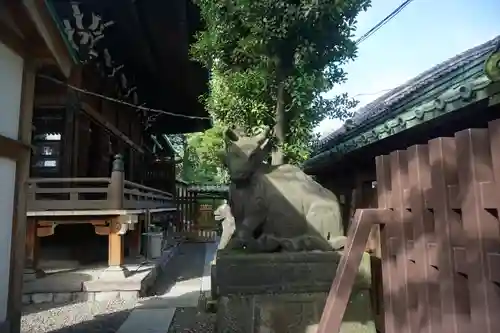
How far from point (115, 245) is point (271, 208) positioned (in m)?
5.04

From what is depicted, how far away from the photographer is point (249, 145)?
4.77 m

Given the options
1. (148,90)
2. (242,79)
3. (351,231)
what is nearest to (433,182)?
(351,231)

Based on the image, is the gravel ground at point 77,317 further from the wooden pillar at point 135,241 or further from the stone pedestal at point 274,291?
the wooden pillar at point 135,241

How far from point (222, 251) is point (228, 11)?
5.18m

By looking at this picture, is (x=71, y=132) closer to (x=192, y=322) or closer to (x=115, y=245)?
(x=115, y=245)

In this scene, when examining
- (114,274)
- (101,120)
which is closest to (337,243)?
(114,274)

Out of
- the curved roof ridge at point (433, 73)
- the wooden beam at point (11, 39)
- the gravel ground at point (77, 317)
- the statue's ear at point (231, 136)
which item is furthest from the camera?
the gravel ground at point (77, 317)

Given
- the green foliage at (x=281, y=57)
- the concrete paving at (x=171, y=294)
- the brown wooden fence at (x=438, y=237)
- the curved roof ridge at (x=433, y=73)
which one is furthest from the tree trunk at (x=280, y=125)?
the brown wooden fence at (x=438, y=237)

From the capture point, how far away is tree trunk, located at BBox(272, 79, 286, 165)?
7691 millimetres

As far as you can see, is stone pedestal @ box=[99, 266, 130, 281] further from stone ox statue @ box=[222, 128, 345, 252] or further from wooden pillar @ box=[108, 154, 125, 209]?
stone ox statue @ box=[222, 128, 345, 252]

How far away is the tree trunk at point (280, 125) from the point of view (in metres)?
7.69

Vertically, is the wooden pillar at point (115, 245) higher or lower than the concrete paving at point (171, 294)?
higher

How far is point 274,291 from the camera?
14.5 feet

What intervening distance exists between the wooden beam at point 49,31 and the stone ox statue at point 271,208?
6.76 feet
